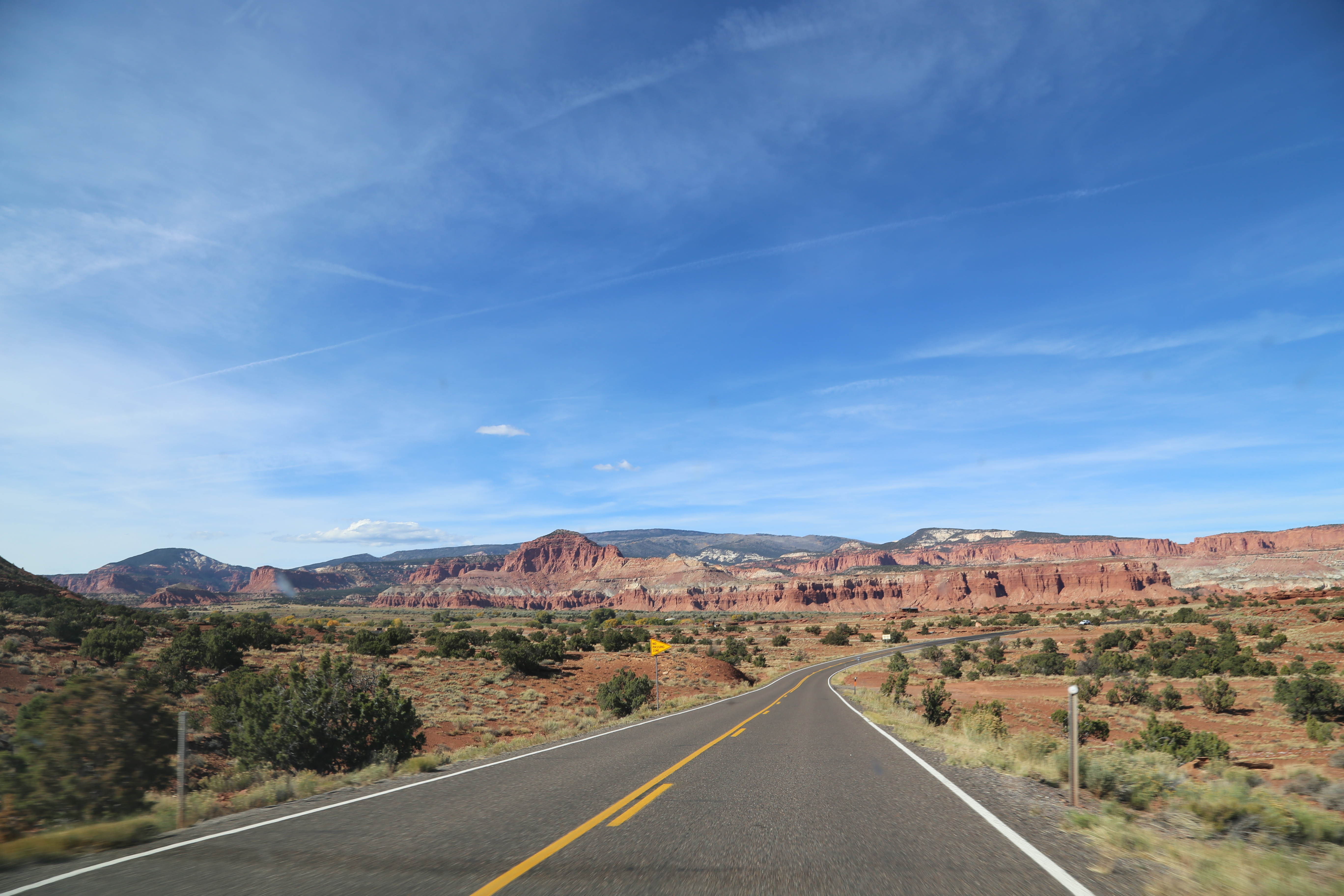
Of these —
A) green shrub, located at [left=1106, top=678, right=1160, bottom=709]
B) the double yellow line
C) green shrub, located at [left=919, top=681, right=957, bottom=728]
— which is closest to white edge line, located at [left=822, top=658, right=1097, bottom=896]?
the double yellow line

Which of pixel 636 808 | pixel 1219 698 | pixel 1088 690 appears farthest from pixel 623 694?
pixel 1219 698

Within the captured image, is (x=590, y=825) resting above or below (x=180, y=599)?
above

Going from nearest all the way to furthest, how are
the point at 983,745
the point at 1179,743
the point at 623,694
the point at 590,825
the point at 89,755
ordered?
the point at 590,825 < the point at 89,755 < the point at 983,745 < the point at 1179,743 < the point at 623,694

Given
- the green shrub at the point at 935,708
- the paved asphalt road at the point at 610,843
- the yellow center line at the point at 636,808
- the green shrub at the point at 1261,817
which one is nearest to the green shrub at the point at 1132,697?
the green shrub at the point at 935,708

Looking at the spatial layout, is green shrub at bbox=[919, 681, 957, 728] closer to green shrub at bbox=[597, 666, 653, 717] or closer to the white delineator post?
green shrub at bbox=[597, 666, 653, 717]

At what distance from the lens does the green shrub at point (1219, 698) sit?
84.7ft

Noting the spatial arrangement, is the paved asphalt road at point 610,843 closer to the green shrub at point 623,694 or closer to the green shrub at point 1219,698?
the green shrub at point 623,694

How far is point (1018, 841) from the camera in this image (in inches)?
239

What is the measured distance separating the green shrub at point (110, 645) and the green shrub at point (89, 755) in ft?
103

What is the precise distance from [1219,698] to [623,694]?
23.7m

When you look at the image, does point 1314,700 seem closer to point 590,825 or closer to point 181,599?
point 590,825

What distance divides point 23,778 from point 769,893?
911 cm

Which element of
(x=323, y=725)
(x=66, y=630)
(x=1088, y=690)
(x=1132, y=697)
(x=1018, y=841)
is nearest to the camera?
(x=1018, y=841)

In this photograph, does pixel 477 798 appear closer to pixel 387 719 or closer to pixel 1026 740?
pixel 387 719
